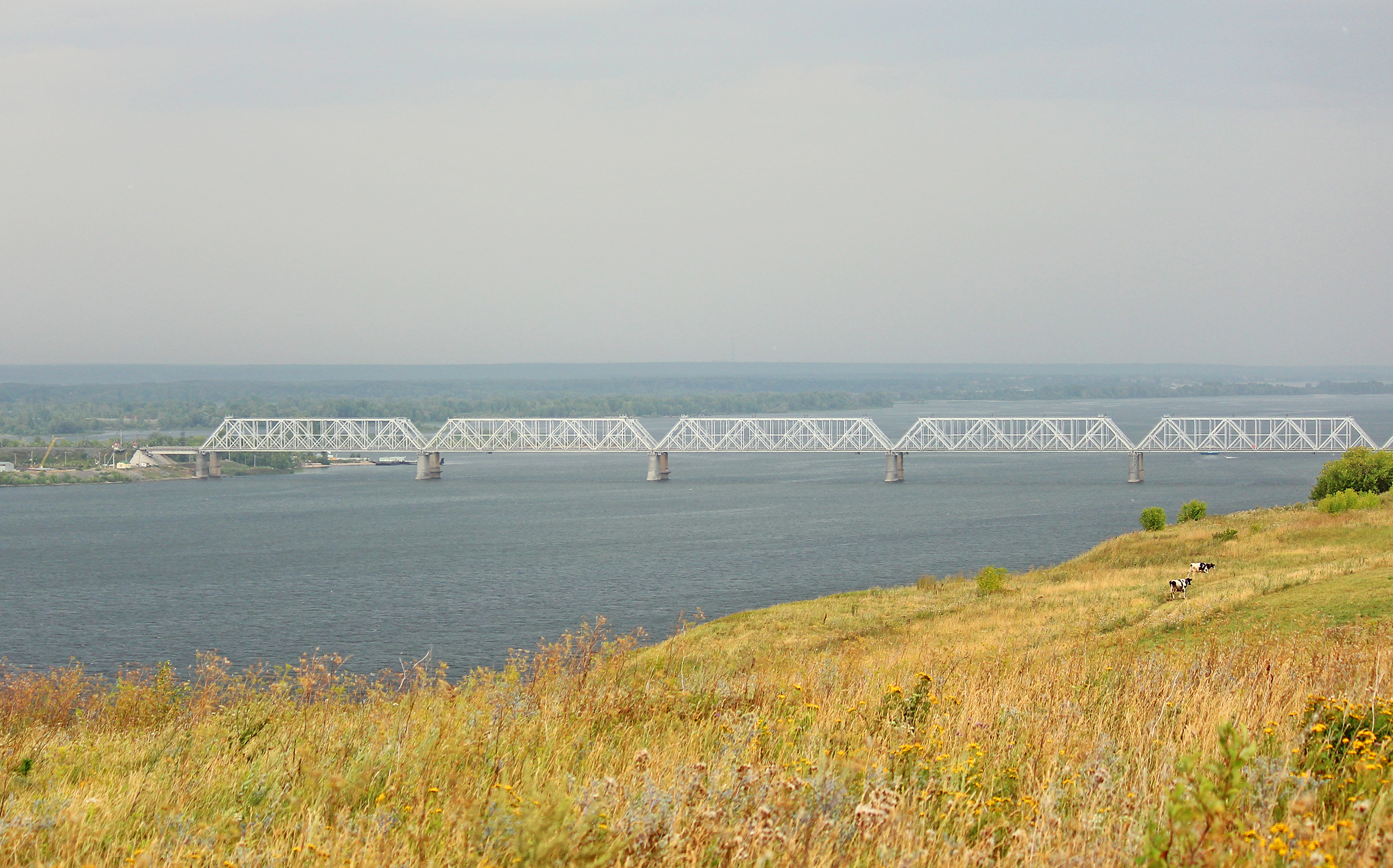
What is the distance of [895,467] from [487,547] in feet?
187

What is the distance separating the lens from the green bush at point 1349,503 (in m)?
44.5

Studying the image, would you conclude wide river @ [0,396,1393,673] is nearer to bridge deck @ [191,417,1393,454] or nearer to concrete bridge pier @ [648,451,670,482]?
concrete bridge pier @ [648,451,670,482]

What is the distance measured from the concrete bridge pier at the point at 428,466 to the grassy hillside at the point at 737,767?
409 feet

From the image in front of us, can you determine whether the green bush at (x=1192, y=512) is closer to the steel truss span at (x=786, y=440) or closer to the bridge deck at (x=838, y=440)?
the bridge deck at (x=838, y=440)

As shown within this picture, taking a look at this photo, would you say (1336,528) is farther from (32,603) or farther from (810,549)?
(32,603)

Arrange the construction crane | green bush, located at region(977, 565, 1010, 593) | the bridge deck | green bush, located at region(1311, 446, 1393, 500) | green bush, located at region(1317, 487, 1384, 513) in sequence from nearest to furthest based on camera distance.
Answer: green bush, located at region(977, 565, 1010, 593)
green bush, located at region(1317, 487, 1384, 513)
green bush, located at region(1311, 446, 1393, 500)
the bridge deck
the construction crane

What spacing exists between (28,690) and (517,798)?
782cm

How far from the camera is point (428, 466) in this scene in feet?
440

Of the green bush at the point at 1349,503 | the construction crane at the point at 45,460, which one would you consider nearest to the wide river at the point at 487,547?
the green bush at the point at 1349,503

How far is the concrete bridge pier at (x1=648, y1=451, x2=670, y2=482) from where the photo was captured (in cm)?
12456

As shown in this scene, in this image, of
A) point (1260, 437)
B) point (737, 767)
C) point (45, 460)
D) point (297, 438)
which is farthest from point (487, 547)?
point (1260, 437)

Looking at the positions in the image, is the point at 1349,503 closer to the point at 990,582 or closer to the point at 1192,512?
the point at 1192,512

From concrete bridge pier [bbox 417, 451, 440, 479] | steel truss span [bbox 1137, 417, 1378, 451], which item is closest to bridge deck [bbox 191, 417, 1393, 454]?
steel truss span [bbox 1137, 417, 1378, 451]

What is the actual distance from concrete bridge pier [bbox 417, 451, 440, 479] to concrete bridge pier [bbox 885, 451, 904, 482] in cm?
5194
